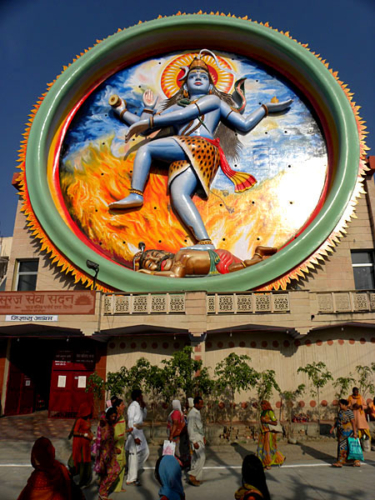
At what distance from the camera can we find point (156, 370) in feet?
34.9

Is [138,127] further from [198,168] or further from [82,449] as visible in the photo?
[82,449]

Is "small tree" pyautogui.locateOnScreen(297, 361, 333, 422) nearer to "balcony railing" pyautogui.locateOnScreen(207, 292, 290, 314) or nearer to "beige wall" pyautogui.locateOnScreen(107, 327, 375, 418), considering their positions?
"beige wall" pyautogui.locateOnScreen(107, 327, 375, 418)

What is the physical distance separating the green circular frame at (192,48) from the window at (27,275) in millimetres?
2448

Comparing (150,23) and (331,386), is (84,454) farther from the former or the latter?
(150,23)

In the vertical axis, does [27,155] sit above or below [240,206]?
above

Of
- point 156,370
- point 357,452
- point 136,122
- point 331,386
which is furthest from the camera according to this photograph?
point 136,122

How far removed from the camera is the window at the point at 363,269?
16391 mm

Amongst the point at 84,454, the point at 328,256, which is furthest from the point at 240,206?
the point at 84,454

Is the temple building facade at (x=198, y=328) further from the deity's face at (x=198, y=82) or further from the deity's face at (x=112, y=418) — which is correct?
the deity's face at (x=198, y=82)

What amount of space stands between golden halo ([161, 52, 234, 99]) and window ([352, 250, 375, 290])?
33.0 ft

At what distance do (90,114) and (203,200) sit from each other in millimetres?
7238

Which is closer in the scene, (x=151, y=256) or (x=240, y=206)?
(x=151, y=256)

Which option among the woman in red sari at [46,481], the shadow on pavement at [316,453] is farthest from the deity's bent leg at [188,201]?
the woman in red sari at [46,481]

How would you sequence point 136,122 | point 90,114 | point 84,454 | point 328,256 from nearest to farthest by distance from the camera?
point 84,454
point 328,256
point 136,122
point 90,114
